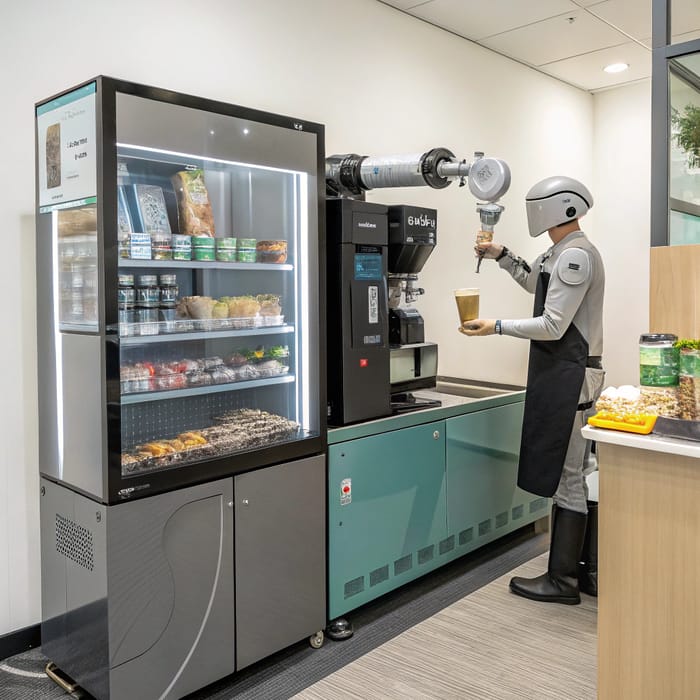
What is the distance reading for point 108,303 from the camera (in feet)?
7.06

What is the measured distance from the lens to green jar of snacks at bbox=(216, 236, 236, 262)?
2.58 meters

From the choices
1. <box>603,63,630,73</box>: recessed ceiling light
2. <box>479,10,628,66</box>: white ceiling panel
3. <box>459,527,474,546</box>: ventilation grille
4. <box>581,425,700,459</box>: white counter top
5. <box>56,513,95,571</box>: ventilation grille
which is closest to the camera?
<box>581,425,700,459</box>: white counter top

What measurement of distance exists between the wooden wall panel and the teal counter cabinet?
1198mm

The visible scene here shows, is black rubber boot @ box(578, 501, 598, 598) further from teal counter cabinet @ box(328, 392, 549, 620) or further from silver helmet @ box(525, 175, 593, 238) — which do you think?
silver helmet @ box(525, 175, 593, 238)

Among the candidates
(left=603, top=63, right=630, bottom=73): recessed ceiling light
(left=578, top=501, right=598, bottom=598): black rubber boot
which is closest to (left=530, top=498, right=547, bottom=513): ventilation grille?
(left=578, top=501, right=598, bottom=598): black rubber boot

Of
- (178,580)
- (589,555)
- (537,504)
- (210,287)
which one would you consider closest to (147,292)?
(210,287)

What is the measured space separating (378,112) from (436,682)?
291 cm

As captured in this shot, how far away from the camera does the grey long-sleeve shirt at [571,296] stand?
10.1 ft

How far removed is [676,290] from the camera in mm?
2457

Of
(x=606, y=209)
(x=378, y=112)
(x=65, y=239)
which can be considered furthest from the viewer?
(x=606, y=209)

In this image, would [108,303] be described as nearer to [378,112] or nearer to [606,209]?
[378,112]

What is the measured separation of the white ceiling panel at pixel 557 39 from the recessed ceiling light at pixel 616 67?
0.46 m

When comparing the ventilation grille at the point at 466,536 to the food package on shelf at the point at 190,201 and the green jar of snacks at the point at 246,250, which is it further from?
the food package on shelf at the point at 190,201

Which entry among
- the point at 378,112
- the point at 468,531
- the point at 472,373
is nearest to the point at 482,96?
the point at 378,112
